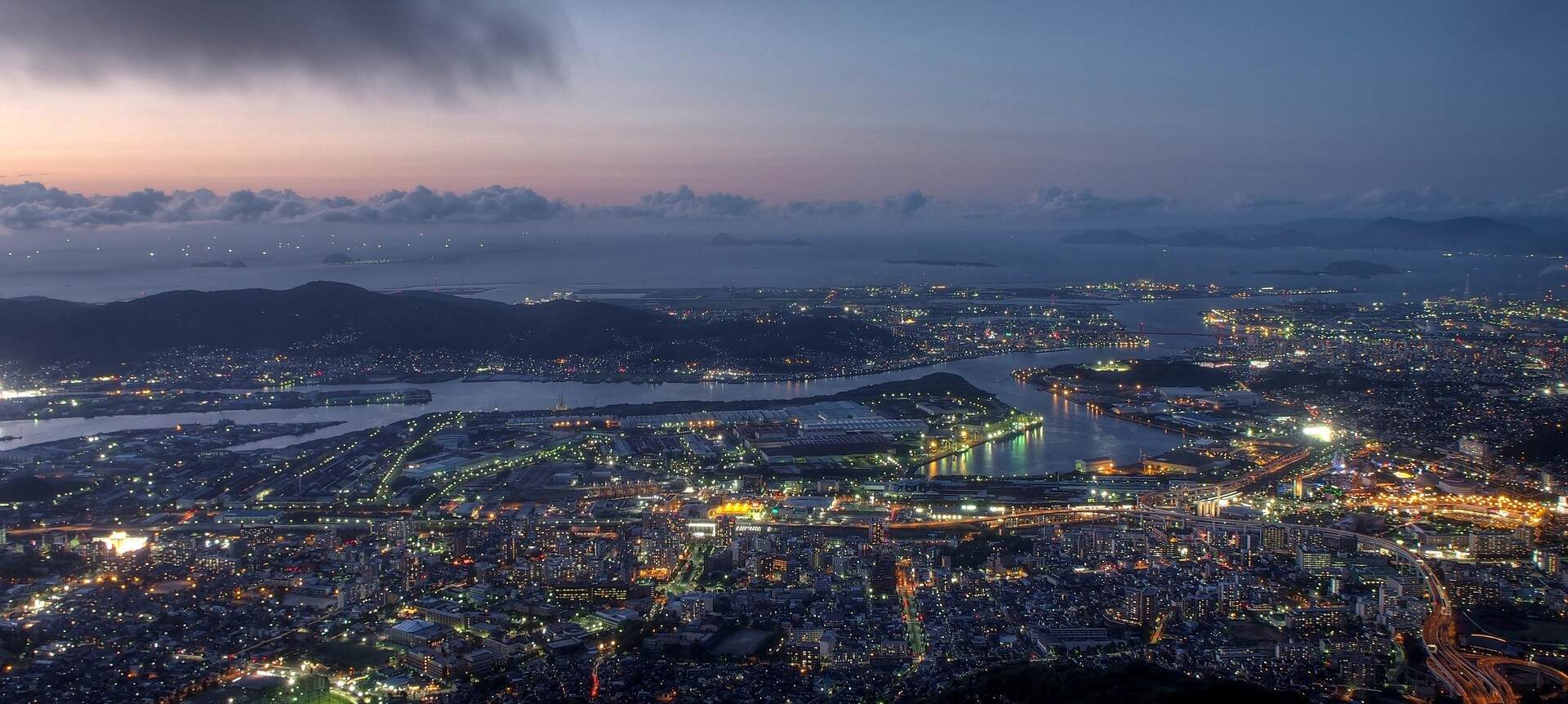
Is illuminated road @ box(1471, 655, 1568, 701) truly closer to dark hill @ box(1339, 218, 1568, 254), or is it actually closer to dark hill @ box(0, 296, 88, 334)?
dark hill @ box(0, 296, 88, 334)

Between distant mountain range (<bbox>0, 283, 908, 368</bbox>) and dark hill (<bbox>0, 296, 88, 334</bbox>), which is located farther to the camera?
dark hill (<bbox>0, 296, 88, 334</bbox>)

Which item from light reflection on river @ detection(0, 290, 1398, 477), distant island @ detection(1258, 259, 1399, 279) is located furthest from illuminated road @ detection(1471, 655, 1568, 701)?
distant island @ detection(1258, 259, 1399, 279)

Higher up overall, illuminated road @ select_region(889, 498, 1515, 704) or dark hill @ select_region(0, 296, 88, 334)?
dark hill @ select_region(0, 296, 88, 334)

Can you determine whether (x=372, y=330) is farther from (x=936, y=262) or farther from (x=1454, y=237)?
(x=1454, y=237)

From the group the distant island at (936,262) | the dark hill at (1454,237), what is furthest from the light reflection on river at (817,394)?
the dark hill at (1454,237)

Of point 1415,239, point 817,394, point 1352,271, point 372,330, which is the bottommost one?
point 817,394

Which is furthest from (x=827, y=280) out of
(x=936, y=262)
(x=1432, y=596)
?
(x=1432, y=596)

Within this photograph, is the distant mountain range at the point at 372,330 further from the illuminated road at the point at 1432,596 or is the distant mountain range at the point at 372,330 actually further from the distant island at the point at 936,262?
the distant island at the point at 936,262
